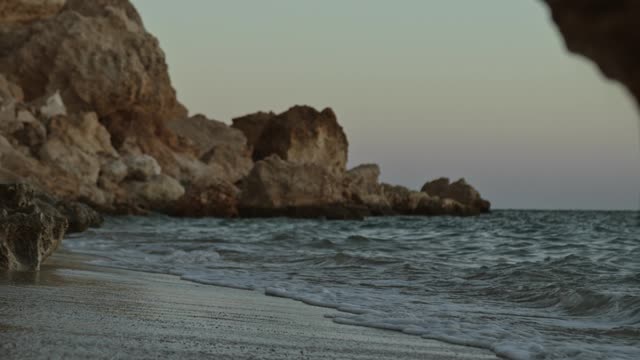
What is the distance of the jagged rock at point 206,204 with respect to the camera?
41000 millimetres

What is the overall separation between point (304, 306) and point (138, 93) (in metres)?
50.7

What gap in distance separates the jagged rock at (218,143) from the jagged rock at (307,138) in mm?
2361

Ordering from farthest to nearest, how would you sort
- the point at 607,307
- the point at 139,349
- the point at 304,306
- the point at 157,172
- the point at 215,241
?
the point at 157,172
the point at 215,241
the point at 607,307
the point at 304,306
the point at 139,349

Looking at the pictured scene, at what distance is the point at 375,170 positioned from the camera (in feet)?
188

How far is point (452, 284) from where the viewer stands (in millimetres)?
9242

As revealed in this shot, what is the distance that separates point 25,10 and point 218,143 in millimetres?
18073

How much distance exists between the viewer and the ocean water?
566 cm

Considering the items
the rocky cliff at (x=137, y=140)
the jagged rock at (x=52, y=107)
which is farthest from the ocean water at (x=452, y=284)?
the jagged rock at (x=52, y=107)

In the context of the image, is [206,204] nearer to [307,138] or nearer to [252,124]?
[307,138]

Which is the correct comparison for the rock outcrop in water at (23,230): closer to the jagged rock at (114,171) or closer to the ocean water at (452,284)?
the ocean water at (452,284)

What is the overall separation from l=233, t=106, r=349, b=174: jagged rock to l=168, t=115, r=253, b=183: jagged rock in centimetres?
236

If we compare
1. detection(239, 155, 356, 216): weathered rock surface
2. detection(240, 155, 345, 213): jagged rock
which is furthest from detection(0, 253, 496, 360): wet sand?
detection(240, 155, 345, 213): jagged rock

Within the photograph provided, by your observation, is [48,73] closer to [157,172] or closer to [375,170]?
[157,172]

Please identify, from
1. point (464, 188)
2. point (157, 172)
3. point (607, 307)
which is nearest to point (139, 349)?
point (607, 307)
